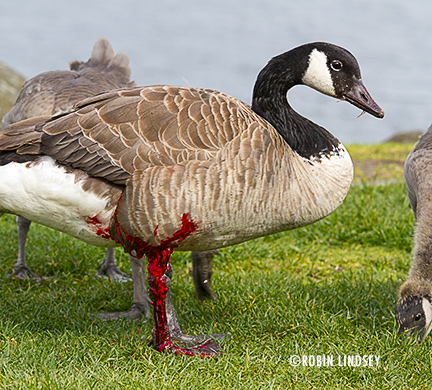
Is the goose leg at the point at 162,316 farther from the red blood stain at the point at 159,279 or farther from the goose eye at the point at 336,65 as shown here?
the goose eye at the point at 336,65

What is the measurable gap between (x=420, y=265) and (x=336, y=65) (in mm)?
1573

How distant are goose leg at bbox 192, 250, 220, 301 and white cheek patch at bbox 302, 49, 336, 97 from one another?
1.63 meters

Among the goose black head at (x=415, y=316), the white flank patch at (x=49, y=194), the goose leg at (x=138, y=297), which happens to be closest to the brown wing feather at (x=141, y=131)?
the white flank patch at (x=49, y=194)

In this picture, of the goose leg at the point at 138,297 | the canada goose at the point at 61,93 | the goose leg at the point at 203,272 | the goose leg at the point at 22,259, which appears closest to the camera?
the goose leg at the point at 138,297

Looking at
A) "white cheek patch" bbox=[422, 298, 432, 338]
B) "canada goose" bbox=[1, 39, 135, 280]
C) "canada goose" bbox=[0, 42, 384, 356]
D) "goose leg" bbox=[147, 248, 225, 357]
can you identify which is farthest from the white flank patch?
"white cheek patch" bbox=[422, 298, 432, 338]

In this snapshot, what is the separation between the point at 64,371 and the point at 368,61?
26248mm

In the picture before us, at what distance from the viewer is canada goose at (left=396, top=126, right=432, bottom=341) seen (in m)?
4.45

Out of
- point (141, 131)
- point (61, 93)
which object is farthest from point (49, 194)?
point (61, 93)

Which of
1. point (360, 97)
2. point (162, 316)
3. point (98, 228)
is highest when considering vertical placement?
point (360, 97)

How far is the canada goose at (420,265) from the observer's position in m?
4.45

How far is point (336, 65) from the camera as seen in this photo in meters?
4.49

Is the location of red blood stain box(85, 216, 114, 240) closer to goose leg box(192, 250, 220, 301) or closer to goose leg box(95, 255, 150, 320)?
goose leg box(95, 255, 150, 320)

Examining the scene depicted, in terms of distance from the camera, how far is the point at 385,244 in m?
6.84

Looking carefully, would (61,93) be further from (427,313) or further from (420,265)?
(427,313)
